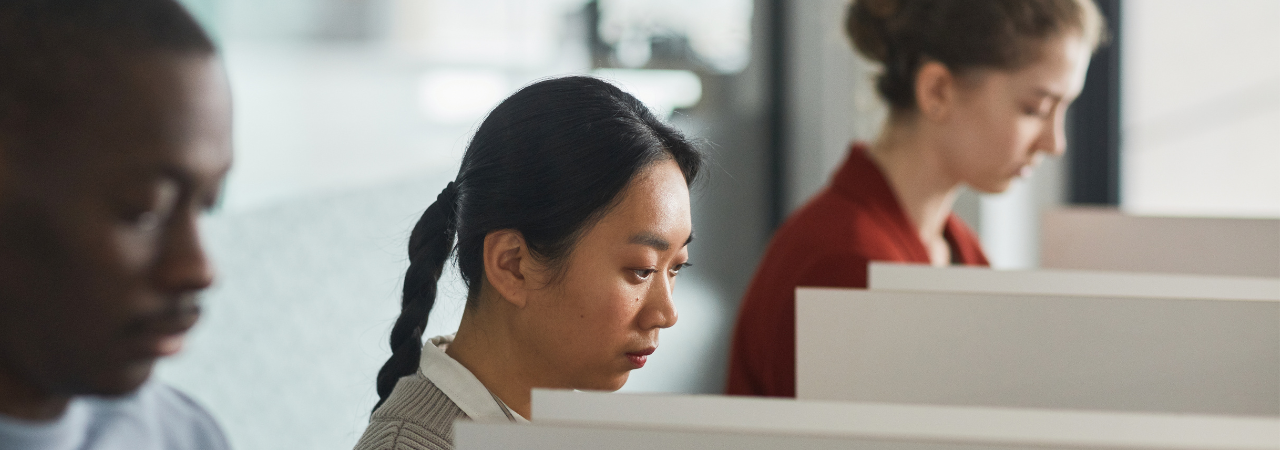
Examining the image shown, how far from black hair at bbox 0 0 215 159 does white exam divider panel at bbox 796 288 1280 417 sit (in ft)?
1.23

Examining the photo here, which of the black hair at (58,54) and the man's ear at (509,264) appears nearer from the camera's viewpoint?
the black hair at (58,54)

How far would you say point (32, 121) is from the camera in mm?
267

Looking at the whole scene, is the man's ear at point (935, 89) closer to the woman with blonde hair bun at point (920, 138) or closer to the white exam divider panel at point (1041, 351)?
the woman with blonde hair bun at point (920, 138)

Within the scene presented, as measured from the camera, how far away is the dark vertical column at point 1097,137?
173 cm

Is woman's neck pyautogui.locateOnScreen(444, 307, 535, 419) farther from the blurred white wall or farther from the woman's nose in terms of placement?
the blurred white wall

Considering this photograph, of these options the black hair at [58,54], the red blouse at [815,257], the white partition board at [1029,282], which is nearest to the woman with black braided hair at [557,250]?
the white partition board at [1029,282]

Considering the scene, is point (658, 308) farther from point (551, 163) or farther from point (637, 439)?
point (637, 439)

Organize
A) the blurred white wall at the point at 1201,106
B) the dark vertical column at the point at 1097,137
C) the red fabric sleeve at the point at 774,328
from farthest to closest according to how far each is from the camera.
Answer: the dark vertical column at the point at 1097,137 → the blurred white wall at the point at 1201,106 → the red fabric sleeve at the point at 774,328

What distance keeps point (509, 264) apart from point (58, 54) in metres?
0.32

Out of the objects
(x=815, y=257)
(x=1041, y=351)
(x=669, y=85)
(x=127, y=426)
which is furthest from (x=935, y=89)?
(x=127, y=426)

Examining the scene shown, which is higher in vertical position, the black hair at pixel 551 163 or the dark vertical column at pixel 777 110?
the black hair at pixel 551 163

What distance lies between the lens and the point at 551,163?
552 mm

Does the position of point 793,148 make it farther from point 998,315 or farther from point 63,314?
point 63,314

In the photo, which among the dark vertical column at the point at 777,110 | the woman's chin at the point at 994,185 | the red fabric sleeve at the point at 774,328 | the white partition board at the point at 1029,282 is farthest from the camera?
the dark vertical column at the point at 777,110
